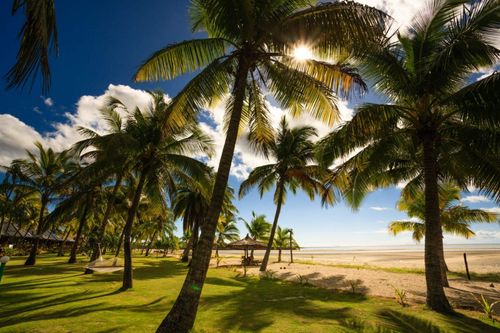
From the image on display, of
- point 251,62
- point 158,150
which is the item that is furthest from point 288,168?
point 251,62

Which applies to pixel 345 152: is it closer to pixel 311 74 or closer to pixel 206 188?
pixel 311 74

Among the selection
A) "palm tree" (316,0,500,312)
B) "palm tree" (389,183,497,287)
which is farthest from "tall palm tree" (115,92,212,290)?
"palm tree" (389,183,497,287)

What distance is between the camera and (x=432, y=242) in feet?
26.4

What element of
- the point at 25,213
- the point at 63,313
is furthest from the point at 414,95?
the point at 25,213

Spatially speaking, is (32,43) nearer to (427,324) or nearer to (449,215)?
(427,324)

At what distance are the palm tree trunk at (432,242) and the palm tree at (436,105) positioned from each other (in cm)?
2

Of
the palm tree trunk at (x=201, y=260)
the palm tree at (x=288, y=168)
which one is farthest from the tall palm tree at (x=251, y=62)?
the palm tree at (x=288, y=168)

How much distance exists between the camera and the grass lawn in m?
5.73

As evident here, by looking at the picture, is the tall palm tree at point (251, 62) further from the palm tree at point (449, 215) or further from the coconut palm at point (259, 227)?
the coconut palm at point (259, 227)

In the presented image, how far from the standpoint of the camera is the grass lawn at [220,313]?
573 centimetres

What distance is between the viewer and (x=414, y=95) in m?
7.90

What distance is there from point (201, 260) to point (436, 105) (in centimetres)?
802

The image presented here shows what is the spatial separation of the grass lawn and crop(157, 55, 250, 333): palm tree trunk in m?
0.85

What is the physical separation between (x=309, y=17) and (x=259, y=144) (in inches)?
173
